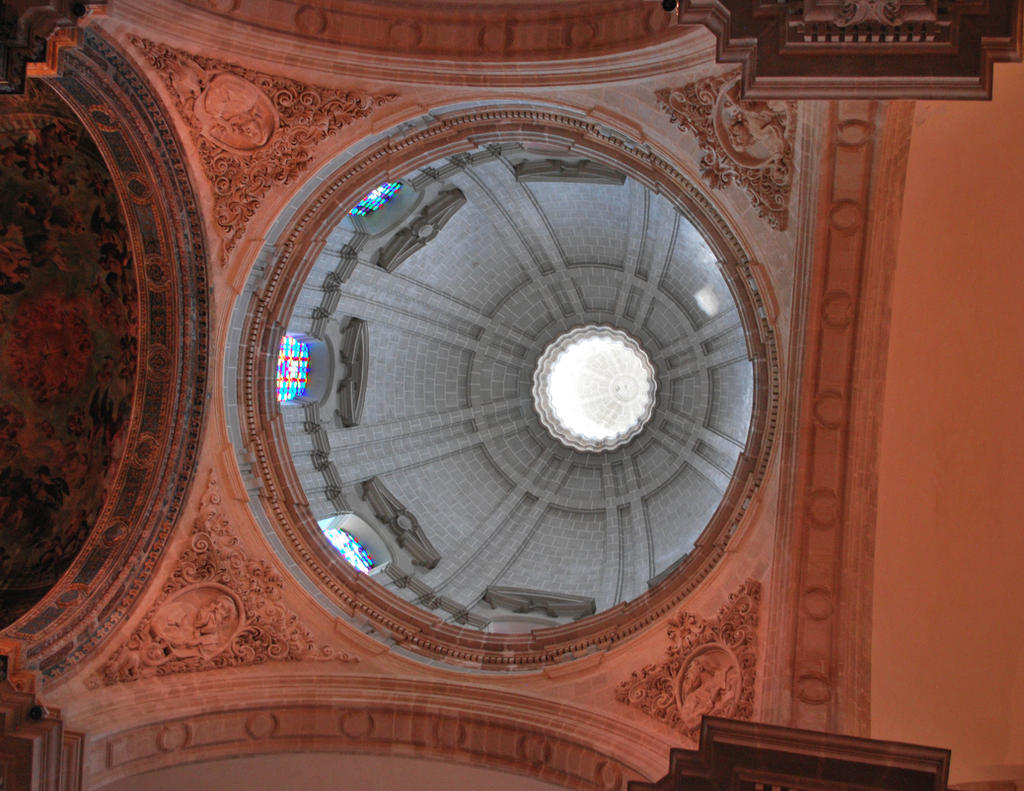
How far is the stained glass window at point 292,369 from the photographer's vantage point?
52.9ft

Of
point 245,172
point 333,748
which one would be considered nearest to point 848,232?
point 245,172

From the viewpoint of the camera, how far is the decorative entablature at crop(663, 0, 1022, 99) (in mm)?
6168

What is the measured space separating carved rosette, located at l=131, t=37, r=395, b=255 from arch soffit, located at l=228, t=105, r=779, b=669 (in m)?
0.51

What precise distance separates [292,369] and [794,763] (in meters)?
11.5

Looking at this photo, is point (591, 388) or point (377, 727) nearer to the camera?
point (377, 727)

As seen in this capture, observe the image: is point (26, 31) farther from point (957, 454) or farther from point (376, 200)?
point (957, 454)

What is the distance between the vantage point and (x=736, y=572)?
459 inches

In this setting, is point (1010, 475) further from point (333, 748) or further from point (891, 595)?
point (333, 748)

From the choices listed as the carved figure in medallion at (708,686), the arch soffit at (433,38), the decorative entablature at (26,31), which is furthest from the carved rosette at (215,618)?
the decorative entablature at (26,31)

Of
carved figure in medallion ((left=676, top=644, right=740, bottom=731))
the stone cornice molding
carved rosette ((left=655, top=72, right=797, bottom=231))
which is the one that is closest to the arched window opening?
carved figure in medallion ((left=676, top=644, right=740, bottom=731))

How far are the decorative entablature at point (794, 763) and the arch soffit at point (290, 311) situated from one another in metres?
4.05

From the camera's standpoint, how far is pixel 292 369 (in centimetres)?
1655

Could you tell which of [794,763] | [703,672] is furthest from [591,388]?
[794,763]

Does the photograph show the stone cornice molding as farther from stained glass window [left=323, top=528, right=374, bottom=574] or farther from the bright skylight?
the bright skylight
